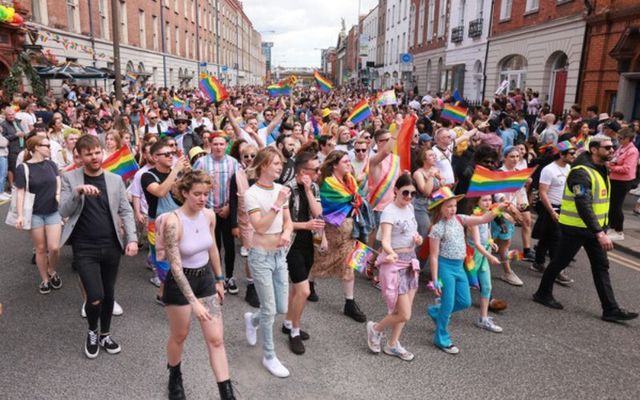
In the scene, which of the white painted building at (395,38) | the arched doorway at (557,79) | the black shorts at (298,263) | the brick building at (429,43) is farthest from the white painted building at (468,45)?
the black shorts at (298,263)

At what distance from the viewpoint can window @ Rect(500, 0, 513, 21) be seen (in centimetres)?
2117

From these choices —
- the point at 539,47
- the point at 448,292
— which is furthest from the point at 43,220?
the point at 539,47

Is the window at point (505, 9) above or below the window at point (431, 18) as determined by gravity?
below

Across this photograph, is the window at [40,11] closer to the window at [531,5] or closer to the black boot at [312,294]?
the window at [531,5]

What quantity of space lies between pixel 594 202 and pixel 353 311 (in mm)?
2749

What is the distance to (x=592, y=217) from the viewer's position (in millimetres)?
4738

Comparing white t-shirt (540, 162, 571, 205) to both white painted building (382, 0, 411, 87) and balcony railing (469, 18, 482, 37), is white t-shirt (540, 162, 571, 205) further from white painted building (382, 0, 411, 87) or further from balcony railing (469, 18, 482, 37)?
white painted building (382, 0, 411, 87)

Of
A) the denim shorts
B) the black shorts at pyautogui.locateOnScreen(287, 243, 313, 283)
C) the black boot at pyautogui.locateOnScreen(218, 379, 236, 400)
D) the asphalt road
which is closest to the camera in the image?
the black boot at pyautogui.locateOnScreen(218, 379, 236, 400)

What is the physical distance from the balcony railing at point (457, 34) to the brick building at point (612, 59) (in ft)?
39.9

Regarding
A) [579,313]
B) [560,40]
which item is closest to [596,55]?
[560,40]

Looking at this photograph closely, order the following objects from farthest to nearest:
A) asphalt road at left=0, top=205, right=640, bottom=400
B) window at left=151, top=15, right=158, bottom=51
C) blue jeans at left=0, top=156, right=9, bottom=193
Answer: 1. window at left=151, top=15, right=158, bottom=51
2. blue jeans at left=0, top=156, right=9, bottom=193
3. asphalt road at left=0, top=205, right=640, bottom=400

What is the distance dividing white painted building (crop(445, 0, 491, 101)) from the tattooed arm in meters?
23.4

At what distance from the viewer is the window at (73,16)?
25055mm

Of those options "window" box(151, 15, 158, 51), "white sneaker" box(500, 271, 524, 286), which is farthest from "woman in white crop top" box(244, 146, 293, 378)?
"window" box(151, 15, 158, 51)
